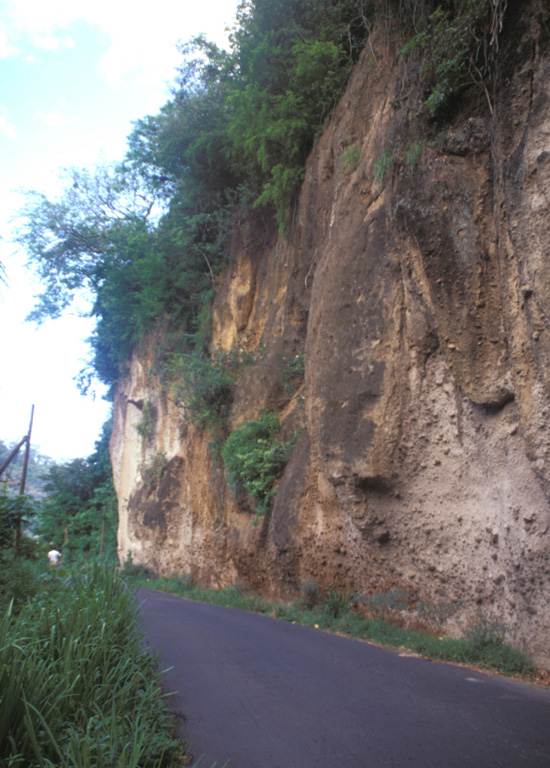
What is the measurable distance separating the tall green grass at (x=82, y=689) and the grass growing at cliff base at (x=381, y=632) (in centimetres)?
130

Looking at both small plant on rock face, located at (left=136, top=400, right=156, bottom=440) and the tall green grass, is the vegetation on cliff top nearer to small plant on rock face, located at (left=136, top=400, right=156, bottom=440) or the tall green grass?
small plant on rock face, located at (left=136, top=400, right=156, bottom=440)

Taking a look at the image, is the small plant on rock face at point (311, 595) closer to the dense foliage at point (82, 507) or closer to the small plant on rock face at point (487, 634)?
the small plant on rock face at point (487, 634)

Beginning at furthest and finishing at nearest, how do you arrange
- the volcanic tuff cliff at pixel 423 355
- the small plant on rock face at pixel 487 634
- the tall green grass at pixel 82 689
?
the small plant on rock face at pixel 487 634
the volcanic tuff cliff at pixel 423 355
the tall green grass at pixel 82 689

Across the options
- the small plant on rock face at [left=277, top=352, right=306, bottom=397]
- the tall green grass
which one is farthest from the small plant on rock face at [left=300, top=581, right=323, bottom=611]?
the tall green grass

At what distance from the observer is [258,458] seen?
39.9 ft

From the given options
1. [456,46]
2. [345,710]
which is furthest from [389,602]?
[456,46]

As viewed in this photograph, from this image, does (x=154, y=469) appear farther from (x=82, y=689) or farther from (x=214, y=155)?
(x=82, y=689)

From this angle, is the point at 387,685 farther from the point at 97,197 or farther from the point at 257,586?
the point at 97,197

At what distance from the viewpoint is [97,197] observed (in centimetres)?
2514

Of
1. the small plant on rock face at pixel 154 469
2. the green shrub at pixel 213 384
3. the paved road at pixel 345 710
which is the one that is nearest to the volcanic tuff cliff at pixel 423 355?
the paved road at pixel 345 710

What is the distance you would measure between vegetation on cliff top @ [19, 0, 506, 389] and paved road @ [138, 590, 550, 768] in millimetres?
6752

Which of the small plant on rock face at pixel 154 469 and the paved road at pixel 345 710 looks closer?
the paved road at pixel 345 710

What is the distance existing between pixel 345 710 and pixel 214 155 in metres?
16.4

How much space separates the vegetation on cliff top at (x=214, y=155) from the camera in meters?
7.98
